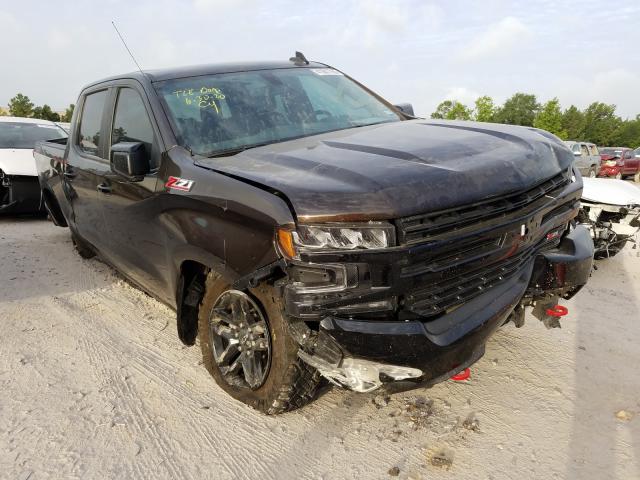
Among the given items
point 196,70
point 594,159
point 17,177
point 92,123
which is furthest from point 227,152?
point 594,159

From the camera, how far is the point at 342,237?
2.01 meters

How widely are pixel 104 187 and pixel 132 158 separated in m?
0.93

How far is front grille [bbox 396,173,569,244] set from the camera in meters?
2.00

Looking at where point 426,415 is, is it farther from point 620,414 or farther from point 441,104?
point 441,104

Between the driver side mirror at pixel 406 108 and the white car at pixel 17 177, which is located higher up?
the driver side mirror at pixel 406 108

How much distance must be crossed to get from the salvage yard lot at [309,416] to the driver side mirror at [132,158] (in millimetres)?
1276

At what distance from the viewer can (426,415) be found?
8.85ft

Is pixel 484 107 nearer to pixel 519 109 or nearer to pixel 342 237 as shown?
pixel 519 109

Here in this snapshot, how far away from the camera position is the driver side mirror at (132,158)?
284 centimetres

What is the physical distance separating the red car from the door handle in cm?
2019

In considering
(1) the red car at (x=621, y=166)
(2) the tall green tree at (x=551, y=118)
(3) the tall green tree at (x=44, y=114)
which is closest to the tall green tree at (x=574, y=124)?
(2) the tall green tree at (x=551, y=118)

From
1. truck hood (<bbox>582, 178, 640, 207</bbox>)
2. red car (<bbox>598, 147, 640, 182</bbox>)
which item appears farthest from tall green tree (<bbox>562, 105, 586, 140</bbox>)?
truck hood (<bbox>582, 178, 640, 207</bbox>)

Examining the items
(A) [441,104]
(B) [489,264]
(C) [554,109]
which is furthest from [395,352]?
(A) [441,104]

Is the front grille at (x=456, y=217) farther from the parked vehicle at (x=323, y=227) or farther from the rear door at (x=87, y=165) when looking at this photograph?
the rear door at (x=87, y=165)
